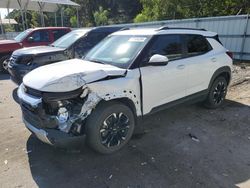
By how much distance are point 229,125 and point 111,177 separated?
2.79 m

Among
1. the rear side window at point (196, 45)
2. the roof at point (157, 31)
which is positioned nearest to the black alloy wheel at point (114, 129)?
the roof at point (157, 31)

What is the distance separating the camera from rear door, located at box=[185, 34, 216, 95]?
4.86 metres

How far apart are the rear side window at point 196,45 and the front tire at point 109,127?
6.31 ft

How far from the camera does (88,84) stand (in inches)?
137

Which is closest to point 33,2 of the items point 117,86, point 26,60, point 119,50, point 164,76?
point 26,60

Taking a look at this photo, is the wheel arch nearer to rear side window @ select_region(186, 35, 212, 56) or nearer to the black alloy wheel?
rear side window @ select_region(186, 35, 212, 56)

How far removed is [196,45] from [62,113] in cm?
312

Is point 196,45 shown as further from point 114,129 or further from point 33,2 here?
point 33,2

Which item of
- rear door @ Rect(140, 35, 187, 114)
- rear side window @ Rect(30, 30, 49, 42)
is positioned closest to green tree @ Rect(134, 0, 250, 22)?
rear side window @ Rect(30, 30, 49, 42)

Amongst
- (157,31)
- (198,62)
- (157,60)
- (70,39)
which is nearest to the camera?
(157,60)

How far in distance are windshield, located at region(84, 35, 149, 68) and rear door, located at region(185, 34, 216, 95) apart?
1092 mm

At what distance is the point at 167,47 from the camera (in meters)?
4.52

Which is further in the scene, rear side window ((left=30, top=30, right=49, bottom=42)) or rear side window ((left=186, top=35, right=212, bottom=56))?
rear side window ((left=30, top=30, right=49, bottom=42))

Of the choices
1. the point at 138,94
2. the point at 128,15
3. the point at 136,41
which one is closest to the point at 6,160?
the point at 138,94
